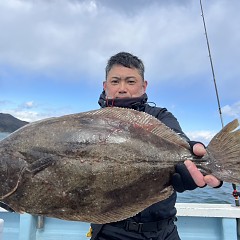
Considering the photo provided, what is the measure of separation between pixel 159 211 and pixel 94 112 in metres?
1.33

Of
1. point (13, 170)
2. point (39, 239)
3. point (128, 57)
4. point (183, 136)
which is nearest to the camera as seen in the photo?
point (13, 170)

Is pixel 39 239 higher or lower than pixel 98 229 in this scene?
lower

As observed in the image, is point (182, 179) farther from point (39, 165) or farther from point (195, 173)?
point (39, 165)

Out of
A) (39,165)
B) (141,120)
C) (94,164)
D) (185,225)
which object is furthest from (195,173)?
(185,225)

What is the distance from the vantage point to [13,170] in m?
2.58

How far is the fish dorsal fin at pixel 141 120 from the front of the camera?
2.83m

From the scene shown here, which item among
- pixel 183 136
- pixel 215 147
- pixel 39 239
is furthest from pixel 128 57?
pixel 39 239

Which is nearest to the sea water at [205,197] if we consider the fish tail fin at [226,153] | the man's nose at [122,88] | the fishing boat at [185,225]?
the fishing boat at [185,225]

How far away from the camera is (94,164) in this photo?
8.55 ft

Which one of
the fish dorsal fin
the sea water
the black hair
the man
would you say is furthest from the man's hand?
the sea water

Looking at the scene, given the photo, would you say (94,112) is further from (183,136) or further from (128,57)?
(128,57)

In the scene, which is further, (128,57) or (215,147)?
(128,57)

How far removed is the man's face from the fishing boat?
320 cm

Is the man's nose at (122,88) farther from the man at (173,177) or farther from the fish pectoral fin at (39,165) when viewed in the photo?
the fish pectoral fin at (39,165)
